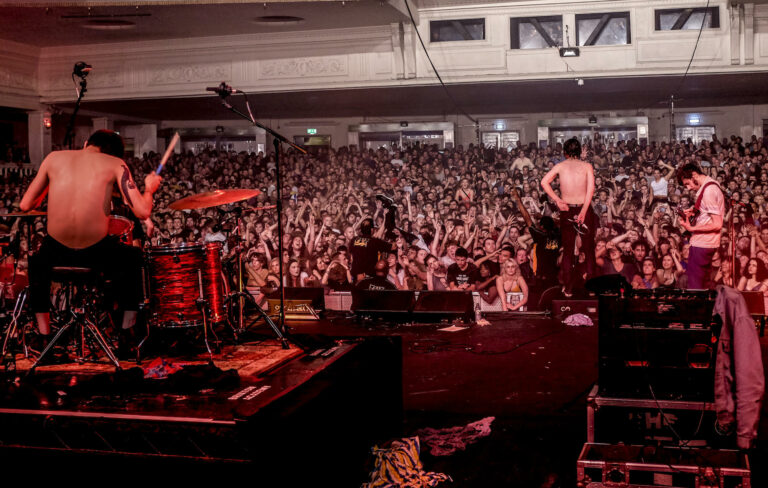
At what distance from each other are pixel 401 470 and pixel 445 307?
4.49 m

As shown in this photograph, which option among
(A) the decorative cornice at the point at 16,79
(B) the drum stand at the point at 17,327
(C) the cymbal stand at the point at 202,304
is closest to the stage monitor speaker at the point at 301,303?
(C) the cymbal stand at the point at 202,304

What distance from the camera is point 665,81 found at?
34.8ft

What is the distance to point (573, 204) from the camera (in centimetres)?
817

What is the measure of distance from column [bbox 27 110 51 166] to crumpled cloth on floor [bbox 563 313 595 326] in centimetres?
977

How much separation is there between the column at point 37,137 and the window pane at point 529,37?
328 inches

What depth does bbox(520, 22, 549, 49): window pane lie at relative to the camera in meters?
10.4

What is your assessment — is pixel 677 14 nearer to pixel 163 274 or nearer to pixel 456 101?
pixel 456 101

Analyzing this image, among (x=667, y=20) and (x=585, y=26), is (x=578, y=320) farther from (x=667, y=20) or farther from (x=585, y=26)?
(x=667, y=20)

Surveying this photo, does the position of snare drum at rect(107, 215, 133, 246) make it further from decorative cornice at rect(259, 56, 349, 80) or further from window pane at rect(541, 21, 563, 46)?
window pane at rect(541, 21, 563, 46)

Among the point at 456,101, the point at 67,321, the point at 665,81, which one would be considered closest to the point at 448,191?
the point at 456,101

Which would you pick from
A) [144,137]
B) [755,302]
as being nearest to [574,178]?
[755,302]

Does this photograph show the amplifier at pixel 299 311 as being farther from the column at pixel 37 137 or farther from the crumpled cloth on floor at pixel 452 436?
the column at pixel 37 137

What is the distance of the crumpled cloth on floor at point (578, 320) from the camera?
7582 millimetres

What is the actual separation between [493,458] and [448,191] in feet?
22.8
